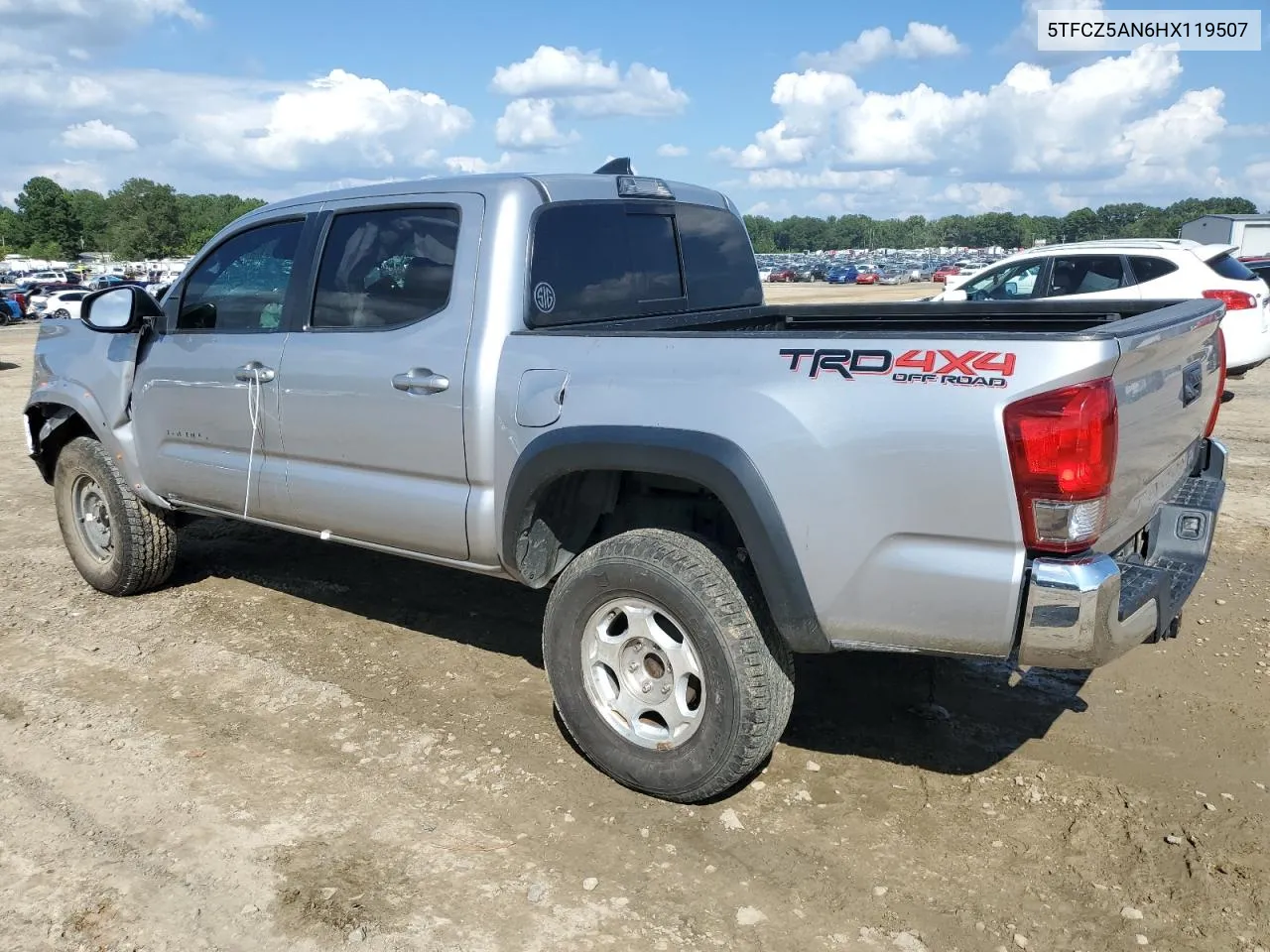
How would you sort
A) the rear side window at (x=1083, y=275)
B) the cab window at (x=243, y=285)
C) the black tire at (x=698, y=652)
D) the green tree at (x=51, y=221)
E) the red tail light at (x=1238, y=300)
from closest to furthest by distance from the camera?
1. the black tire at (x=698, y=652)
2. the cab window at (x=243, y=285)
3. the red tail light at (x=1238, y=300)
4. the rear side window at (x=1083, y=275)
5. the green tree at (x=51, y=221)

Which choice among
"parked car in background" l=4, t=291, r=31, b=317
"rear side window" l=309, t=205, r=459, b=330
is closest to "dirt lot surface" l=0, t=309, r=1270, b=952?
"rear side window" l=309, t=205, r=459, b=330

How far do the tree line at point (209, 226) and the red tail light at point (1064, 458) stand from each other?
2567 inches

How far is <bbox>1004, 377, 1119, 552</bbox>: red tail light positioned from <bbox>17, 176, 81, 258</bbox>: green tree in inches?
5727

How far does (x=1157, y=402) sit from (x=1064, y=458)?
2.08ft

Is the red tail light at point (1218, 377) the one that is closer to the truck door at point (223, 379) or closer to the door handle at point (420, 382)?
the door handle at point (420, 382)

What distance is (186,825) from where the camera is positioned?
3312 millimetres

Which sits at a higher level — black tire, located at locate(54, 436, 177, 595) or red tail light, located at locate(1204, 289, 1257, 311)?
red tail light, located at locate(1204, 289, 1257, 311)

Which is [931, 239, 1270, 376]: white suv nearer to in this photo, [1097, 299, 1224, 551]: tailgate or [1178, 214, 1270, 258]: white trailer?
[1097, 299, 1224, 551]: tailgate

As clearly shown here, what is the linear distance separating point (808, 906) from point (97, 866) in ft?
6.76

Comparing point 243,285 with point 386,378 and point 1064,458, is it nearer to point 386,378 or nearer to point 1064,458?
point 386,378

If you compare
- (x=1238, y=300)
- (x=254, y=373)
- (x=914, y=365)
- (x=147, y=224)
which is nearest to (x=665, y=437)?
(x=914, y=365)

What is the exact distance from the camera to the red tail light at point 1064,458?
2.54 meters

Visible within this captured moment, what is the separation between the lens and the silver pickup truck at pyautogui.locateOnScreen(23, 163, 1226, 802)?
268 centimetres

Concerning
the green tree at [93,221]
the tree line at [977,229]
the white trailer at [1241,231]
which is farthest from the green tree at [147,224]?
the white trailer at [1241,231]
